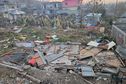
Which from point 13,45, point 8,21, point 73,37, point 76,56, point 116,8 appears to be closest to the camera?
point 76,56

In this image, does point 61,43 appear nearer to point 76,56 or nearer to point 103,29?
point 76,56

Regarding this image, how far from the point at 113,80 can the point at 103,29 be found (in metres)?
8.10

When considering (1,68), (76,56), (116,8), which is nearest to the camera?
(1,68)

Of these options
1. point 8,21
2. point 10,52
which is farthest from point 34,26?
point 10,52

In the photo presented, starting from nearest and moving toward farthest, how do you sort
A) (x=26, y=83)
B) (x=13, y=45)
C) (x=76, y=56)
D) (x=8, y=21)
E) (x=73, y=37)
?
(x=26, y=83) → (x=76, y=56) → (x=13, y=45) → (x=73, y=37) → (x=8, y=21)

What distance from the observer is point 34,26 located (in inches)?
769

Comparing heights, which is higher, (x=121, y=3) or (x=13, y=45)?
(x=121, y=3)

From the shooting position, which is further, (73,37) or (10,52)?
(73,37)

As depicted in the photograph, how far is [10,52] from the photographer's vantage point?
36.6ft

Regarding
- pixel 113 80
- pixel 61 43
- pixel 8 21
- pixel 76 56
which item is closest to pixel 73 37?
pixel 61 43

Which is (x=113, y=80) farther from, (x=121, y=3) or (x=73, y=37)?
(x=121, y=3)

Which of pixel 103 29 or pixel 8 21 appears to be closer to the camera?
pixel 103 29

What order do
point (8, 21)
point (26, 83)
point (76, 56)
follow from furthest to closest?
point (8, 21)
point (76, 56)
point (26, 83)

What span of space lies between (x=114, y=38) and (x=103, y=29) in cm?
322
